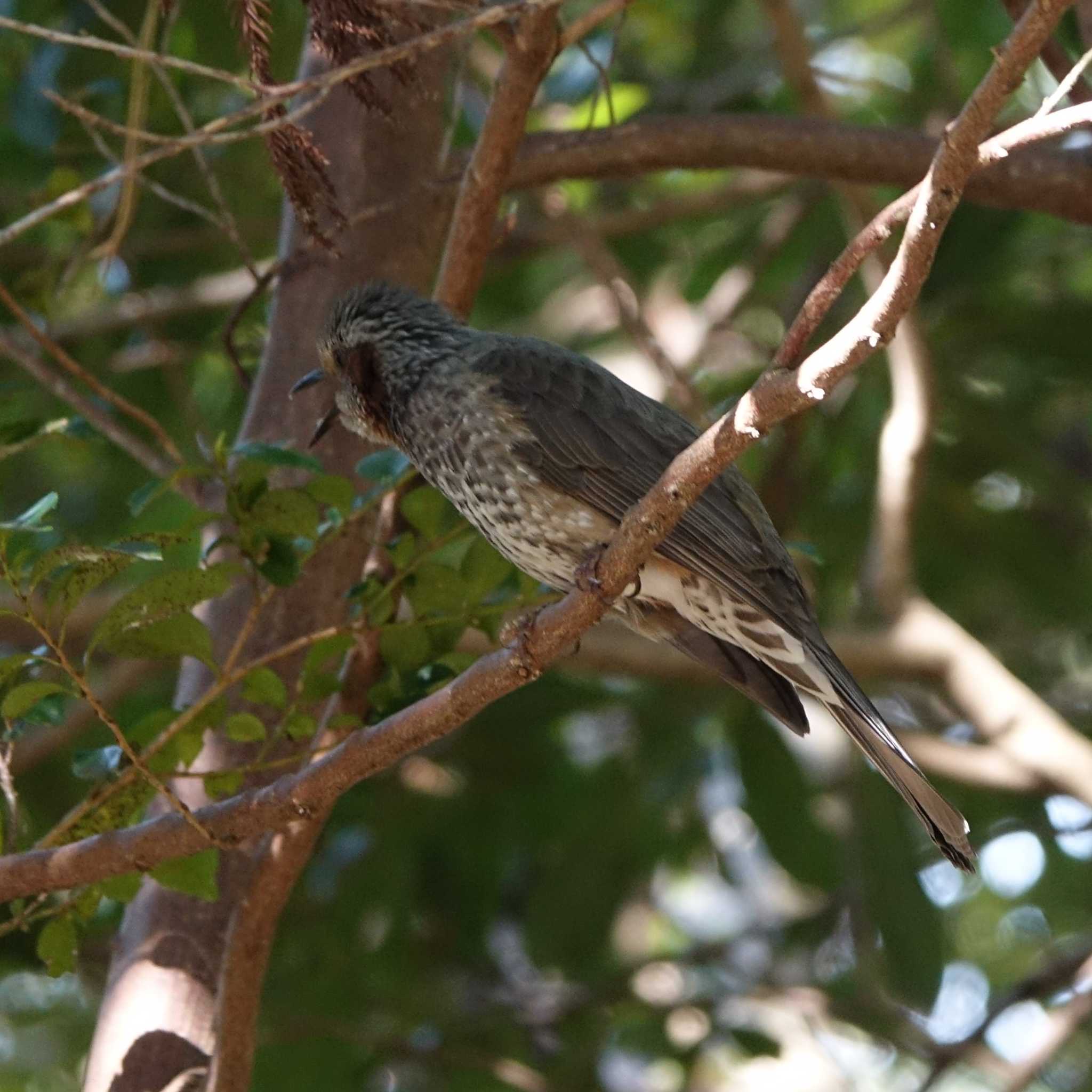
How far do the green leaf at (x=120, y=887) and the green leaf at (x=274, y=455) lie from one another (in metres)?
0.75

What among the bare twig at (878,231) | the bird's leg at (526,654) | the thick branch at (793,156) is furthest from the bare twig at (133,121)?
the bare twig at (878,231)

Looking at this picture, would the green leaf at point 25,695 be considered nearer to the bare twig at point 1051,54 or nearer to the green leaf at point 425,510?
the green leaf at point 425,510

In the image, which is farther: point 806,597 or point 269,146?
point 806,597

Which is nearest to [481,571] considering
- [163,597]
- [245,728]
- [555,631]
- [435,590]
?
[435,590]

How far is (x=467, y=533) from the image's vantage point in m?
3.57

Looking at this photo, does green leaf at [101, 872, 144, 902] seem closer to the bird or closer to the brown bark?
the brown bark

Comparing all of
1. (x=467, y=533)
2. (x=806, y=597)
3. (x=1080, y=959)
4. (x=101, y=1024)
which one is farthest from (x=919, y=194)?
(x=1080, y=959)

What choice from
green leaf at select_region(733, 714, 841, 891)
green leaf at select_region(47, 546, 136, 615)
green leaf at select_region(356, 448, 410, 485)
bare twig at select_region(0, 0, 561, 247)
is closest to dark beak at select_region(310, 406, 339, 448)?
green leaf at select_region(356, 448, 410, 485)

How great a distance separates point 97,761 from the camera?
8.60 ft

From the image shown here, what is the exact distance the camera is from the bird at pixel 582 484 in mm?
3221

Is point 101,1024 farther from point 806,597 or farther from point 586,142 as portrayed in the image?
point 586,142

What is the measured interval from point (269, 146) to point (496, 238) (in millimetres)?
916

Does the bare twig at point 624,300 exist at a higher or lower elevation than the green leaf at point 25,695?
higher

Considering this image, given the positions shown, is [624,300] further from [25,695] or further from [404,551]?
[25,695]
